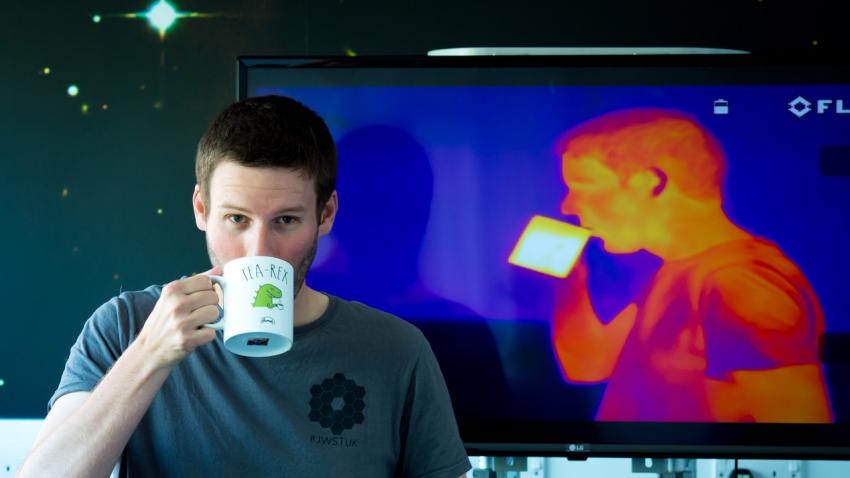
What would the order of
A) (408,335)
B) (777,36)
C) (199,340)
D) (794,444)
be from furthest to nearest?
1. (777,36)
2. (794,444)
3. (408,335)
4. (199,340)

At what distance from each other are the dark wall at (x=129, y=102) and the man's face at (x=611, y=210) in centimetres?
74

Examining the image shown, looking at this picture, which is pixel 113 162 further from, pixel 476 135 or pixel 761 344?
pixel 761 344

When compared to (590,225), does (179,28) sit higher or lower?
higher

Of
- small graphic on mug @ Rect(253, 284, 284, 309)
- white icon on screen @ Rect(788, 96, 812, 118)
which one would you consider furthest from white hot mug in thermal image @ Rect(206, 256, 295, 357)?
white icon on screen @ Rect(788, 96, 812, 118)

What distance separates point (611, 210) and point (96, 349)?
1036 millimetres

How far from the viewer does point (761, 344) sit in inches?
84.8

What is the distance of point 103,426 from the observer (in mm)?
1398

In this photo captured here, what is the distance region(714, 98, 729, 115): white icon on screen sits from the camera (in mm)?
2174

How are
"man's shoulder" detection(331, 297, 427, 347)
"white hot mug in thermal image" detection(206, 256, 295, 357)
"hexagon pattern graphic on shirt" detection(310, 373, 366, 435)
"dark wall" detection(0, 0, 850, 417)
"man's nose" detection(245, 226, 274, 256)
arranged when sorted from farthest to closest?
"dark wall" detection(0, 0, 850, 417), "man's shoulder" detection(331, 297, 427, 347), "hexagon pattern graphic on shirt" detection(310, 373, 366, 435), "man's nose" detection(245, 226, 274, 256), "white hot mug in thermal image" detection(206, 256, 295, 357)

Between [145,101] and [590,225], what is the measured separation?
1.29 meters

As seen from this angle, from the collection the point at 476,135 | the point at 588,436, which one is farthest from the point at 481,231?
the point at 588,436

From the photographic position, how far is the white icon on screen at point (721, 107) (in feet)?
7.13

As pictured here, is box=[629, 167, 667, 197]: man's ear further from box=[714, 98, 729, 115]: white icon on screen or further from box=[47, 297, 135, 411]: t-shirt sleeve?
box=[47, 297, 135, 411]: t-shirt sleeve

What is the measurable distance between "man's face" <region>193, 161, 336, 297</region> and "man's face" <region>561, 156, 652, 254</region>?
760 mm
